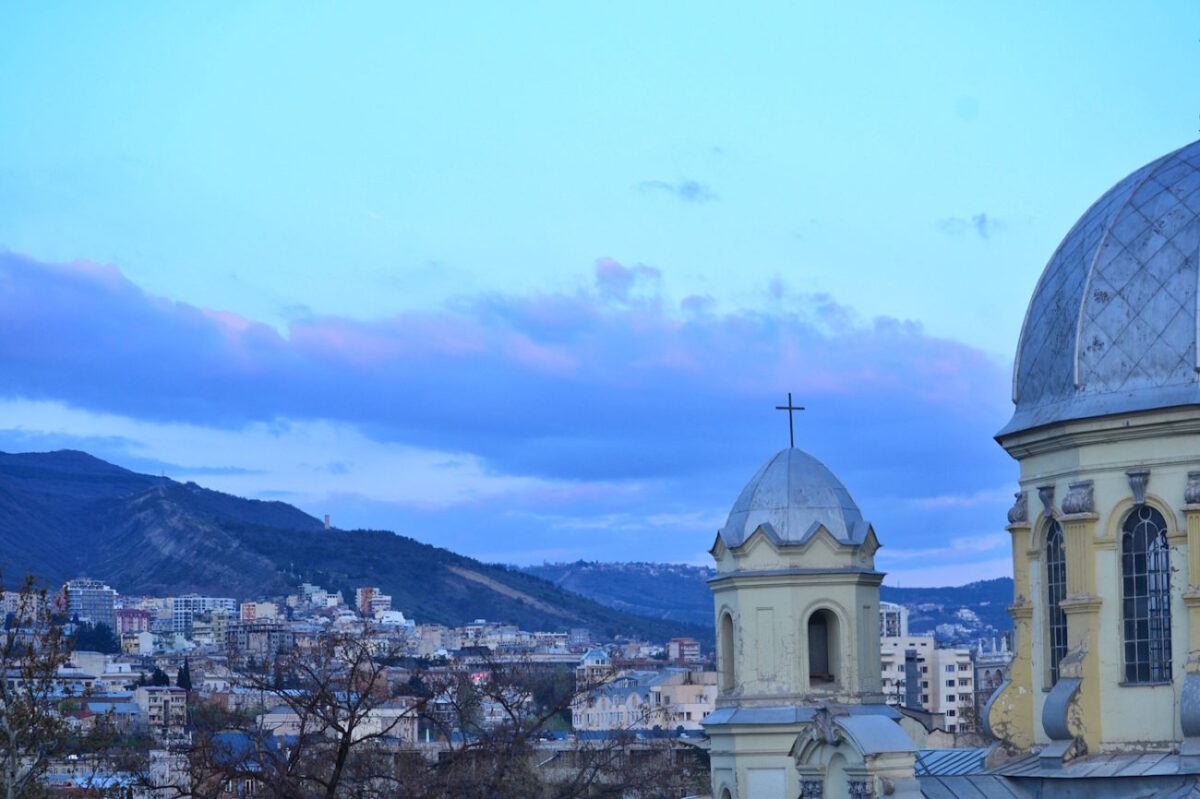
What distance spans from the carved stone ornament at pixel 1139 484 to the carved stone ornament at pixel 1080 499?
1.79 ft

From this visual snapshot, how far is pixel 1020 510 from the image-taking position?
2836 cm

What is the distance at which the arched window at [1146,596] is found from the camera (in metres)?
26.4

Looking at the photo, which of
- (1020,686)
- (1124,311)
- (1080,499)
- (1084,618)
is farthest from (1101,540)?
(1124,311)

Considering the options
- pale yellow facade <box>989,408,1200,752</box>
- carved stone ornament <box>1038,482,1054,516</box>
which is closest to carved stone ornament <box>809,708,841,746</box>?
pale yellow facade <box>989,408,1200,752</box>

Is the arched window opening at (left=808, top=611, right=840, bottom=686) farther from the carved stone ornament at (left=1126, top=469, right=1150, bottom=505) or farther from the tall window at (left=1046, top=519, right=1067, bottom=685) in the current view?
the carved stone ornament at (left=1126, top=469, right=1150, bottom=505)

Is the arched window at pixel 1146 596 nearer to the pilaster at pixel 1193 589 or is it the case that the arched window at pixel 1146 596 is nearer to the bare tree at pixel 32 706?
the pilaster at pixel 1193 589

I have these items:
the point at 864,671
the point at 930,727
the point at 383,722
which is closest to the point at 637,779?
the point at 930,727

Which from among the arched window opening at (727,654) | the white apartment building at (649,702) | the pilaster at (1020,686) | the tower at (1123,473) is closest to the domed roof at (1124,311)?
the tower at (1123,473)

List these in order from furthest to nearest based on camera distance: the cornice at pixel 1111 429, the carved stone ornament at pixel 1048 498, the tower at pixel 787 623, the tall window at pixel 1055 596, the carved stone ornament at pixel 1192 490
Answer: the tower at pixel 787 623 < the tall window at pixel 1055 596 < the carved stone ornament at pixel 1048 498 < the cornice at pixel 1111 429 < the carved stone ornament at pixel 1192 490

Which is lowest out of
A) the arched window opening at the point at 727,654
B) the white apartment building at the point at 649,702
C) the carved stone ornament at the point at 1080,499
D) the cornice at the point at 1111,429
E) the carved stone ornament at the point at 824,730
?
the white apartment building at the point at 649,702

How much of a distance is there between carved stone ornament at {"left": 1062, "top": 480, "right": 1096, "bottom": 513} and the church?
2cm

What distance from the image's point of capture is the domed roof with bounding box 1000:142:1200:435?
26.4 metres

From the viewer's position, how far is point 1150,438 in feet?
86.5

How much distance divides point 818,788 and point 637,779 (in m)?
28.4
